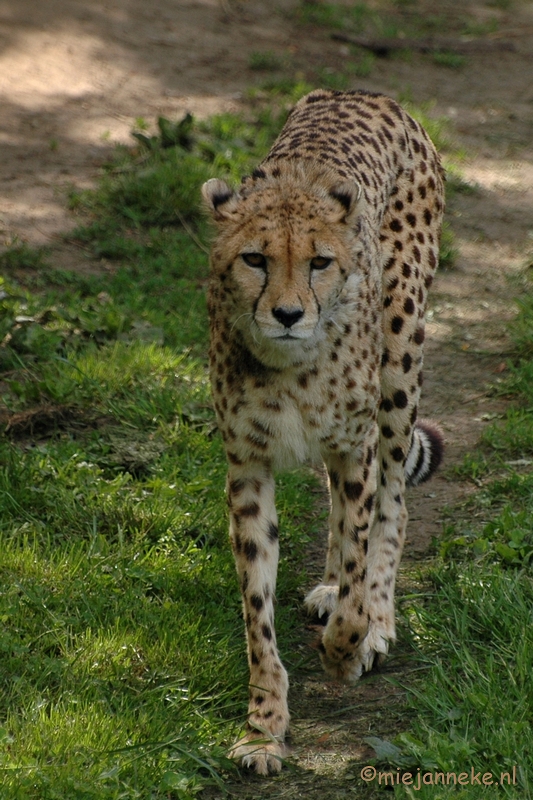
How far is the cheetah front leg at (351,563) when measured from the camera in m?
3.35

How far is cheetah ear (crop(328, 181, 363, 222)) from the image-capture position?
3.15 metres

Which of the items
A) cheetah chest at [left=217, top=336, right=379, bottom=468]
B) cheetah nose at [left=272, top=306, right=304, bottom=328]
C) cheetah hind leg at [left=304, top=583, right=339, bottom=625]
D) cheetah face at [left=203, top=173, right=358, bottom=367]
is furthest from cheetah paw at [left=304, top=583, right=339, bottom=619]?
cheetah nose at [left=272, top=306, right=304, bottom=328]

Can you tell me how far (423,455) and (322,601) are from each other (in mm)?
772

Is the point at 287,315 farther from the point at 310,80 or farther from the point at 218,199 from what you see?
the point at 310,80

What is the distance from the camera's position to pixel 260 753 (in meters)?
2.99

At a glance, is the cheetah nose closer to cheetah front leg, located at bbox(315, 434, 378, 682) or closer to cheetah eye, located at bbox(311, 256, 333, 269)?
cheetah eye, located at bbox(311, 256, 333, 269)

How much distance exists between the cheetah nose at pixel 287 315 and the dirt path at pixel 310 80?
1.17 m

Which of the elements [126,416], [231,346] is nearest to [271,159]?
[231,346]

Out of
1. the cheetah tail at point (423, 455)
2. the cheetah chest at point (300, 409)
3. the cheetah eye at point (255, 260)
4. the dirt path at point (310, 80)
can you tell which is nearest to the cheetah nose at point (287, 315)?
the cheetah eye at point (255, 260)

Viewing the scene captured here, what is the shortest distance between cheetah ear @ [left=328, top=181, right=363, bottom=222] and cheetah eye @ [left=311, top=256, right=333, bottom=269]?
0.20 meters

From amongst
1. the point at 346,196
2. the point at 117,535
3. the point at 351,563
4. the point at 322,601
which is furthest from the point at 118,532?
the point at 346,196

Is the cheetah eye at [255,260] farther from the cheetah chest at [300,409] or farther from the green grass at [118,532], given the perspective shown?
the green grass at [118,532]

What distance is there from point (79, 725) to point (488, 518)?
181 cm

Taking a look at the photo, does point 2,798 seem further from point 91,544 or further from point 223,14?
point 223,14
